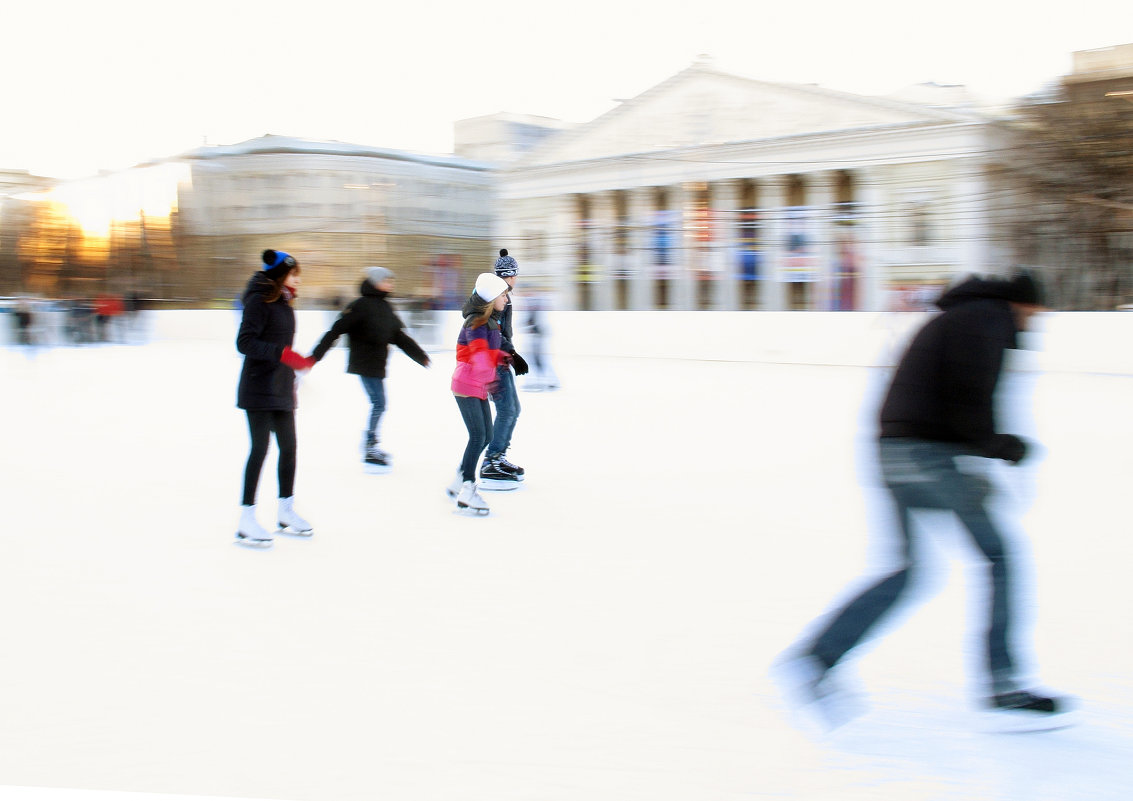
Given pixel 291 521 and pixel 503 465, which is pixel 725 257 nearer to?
pixel 503 465

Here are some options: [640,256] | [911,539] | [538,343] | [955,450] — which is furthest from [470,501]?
[640,256]

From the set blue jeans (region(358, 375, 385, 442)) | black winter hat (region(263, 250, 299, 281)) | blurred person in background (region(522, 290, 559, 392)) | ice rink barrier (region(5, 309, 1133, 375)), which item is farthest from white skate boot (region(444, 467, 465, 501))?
ice rink barrier (region(5, 309, 1133, 375))

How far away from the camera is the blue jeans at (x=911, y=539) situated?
2.80m

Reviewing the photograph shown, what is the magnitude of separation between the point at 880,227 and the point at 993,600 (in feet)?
65.0

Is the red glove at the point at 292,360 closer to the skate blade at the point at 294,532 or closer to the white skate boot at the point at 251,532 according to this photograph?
the white skate boot at the point at 251,532

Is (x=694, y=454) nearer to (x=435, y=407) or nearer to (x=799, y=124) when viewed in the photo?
(x=435, y=407)

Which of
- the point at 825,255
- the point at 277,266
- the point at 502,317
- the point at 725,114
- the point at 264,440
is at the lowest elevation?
the point at 264,440

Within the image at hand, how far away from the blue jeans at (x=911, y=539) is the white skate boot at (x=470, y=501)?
308 centimetres

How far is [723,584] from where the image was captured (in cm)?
441

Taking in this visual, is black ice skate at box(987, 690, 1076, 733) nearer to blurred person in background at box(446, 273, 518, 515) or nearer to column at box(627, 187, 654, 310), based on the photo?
blurred person in background at box(446, 273, 518, 515)

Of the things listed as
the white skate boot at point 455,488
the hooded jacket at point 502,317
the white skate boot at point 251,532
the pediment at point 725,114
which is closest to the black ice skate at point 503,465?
the white skate boot at point 455,488

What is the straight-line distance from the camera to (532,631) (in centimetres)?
381

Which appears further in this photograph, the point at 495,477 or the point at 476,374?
the point at 495,477

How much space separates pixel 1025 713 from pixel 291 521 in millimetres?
Result: 3639
